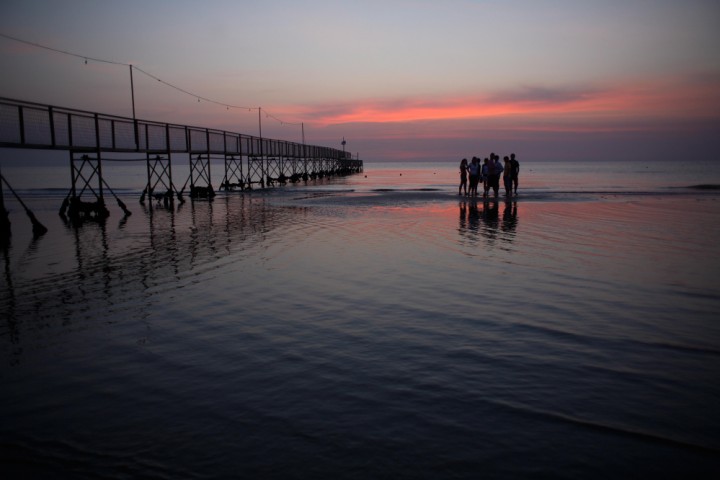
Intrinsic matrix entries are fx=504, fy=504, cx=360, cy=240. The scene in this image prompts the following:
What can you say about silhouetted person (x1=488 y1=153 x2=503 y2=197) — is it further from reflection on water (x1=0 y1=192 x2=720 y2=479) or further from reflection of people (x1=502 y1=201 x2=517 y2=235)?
reflection on water (x1=0 y1=192 x2=720 y2=479)

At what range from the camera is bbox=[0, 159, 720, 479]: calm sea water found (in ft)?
11.0

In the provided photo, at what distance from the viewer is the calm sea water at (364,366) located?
3.36 m

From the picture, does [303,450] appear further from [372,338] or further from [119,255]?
[119,255]

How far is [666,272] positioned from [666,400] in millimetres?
5472

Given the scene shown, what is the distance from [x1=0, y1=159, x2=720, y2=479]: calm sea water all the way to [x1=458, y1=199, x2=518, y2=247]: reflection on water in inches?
98.7

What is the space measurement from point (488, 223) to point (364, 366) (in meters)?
12.1

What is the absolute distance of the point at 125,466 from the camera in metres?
3.24

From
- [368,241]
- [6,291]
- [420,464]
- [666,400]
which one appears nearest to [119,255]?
[6,291]

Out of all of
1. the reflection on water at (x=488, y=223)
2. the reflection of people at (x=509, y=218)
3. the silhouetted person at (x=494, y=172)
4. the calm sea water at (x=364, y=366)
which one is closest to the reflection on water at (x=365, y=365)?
the calm sea water at (x=364, y=366)

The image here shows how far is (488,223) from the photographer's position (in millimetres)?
16094

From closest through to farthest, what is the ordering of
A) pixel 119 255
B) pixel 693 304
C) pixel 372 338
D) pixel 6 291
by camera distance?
pixel 372 338, pixel 693 304, pixel 6 291, pixel 119 255

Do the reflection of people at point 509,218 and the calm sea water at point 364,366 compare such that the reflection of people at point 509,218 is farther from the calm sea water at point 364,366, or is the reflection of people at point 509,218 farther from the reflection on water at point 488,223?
the calm sea water at point 364,366

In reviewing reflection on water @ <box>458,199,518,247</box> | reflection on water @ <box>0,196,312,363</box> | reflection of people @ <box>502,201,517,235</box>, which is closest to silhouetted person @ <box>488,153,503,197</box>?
reflection of people @ <box>502,201,517,235</box>

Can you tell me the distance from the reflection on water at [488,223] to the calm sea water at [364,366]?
2.51 metres
